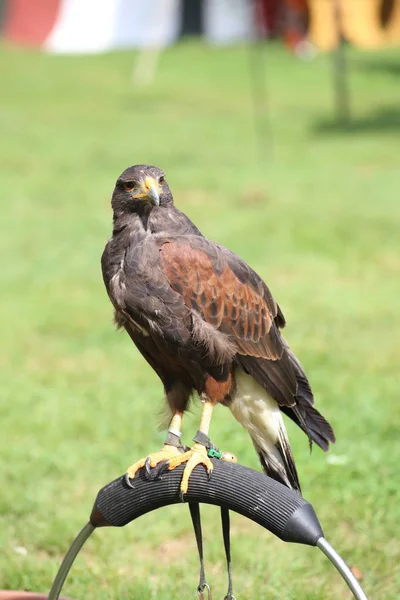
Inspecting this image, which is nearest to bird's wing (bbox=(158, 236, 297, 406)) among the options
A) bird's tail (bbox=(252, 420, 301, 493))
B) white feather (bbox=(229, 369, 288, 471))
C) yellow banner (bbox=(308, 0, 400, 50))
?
white feather (bbox=(229, 369, 288, 471))

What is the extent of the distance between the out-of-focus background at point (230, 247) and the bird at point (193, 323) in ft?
3.25

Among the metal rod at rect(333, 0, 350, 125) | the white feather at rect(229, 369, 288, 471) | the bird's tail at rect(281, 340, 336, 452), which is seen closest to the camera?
the bird's tail at rect(281, 340, 336, 452)

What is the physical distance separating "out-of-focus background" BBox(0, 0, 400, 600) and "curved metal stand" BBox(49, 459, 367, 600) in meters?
1.24

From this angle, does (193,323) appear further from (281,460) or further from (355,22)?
(355,22)

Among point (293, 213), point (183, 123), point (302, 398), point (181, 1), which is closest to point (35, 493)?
point (302, 398)

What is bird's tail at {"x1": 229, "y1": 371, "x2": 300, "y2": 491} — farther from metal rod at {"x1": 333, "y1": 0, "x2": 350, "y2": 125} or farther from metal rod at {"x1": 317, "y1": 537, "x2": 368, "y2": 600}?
metal rod at {"x1": 333, "y1": 0, "x2": 350, "y2": 125}

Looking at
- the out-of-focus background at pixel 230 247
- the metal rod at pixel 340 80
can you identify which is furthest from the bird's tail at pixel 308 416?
the metal rod at pixel 340 80

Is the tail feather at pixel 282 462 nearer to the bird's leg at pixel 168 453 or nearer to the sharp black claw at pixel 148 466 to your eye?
the bird's leg at pixel 168 453

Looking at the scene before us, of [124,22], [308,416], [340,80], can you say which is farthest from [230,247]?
[124,22]

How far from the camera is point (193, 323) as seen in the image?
3.01 metres

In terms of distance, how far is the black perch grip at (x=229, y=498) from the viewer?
2.46 meters

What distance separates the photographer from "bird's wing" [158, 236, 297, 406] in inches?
118

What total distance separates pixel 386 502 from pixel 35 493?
1.78m

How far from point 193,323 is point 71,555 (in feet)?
2.69
